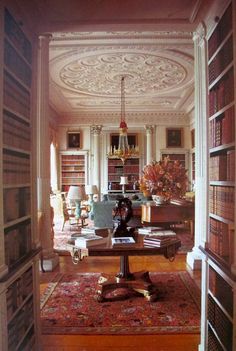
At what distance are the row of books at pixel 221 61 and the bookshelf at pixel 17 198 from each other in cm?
130

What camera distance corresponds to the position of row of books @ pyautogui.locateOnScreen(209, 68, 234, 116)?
1.63 m

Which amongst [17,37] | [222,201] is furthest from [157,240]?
[17,37]

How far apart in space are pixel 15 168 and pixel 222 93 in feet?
4.67

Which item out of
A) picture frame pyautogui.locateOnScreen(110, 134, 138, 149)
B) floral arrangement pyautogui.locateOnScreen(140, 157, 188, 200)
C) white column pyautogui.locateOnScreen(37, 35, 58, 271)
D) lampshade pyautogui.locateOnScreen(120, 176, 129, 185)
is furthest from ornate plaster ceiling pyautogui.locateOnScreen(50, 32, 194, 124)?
lampshade pyautogui.locateOnScreen(120, 176, 129, 185)

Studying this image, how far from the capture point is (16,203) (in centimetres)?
178

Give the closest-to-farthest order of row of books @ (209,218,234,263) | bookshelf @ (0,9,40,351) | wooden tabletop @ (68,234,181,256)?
1. bookshelf @ (0,9,40,351)
2. row of books @ (209,218,234,263)
3. wooden tabletop @ (68,234,181,256)

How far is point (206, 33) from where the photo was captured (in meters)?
2.01

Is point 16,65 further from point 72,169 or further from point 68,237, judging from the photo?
point 72,169

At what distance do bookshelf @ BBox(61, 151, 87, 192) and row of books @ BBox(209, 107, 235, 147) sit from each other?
28.3ft

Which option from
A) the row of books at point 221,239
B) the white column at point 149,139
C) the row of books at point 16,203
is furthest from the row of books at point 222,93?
the white column at point 149,139

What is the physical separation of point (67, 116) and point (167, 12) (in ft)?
27.9

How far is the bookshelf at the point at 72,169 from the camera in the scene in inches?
404

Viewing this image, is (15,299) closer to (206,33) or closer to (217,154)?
(217,154)

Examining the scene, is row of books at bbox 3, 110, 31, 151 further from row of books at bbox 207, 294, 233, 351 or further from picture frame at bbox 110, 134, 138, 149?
picture frame at bbox 110, 134, 138, 149
